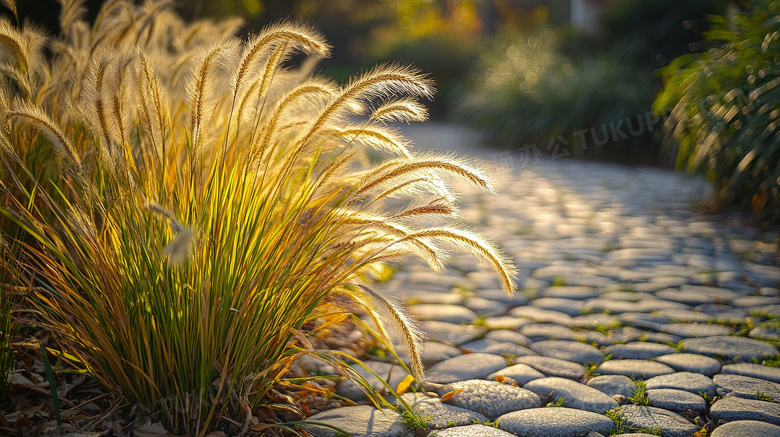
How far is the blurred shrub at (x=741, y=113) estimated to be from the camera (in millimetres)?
4398

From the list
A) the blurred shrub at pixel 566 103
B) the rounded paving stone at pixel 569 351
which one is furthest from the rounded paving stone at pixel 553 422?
the blurred shrub at pixel 566 103

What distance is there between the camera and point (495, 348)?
255cm

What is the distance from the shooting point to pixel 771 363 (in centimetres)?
231

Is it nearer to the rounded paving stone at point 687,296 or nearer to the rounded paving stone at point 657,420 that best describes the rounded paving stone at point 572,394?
the rounded paving stone at point 657,420

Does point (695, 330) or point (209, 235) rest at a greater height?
point (209, 235)

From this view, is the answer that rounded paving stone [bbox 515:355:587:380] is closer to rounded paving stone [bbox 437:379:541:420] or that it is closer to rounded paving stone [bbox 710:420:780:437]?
rounded paving stone [bbox 437:379:541:420]

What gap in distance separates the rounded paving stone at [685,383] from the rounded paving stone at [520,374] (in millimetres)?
404

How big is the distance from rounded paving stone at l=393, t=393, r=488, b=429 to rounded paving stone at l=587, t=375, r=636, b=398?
1.70ft

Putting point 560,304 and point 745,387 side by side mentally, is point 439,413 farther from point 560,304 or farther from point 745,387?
point 560,304

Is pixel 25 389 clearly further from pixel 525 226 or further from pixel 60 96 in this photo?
pixel 525 226

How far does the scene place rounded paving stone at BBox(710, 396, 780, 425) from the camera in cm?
188

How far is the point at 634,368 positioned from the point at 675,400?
310 mm

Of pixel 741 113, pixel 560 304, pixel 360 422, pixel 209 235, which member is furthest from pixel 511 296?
pixel 741 113

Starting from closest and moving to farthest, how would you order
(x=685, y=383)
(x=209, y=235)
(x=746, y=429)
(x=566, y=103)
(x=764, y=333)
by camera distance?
1. (x=209, y=235)
2. (x=746, y=429)
3. (x=685, y=383)
4. (x=764, y=333)
5. (x=566, y=103)
